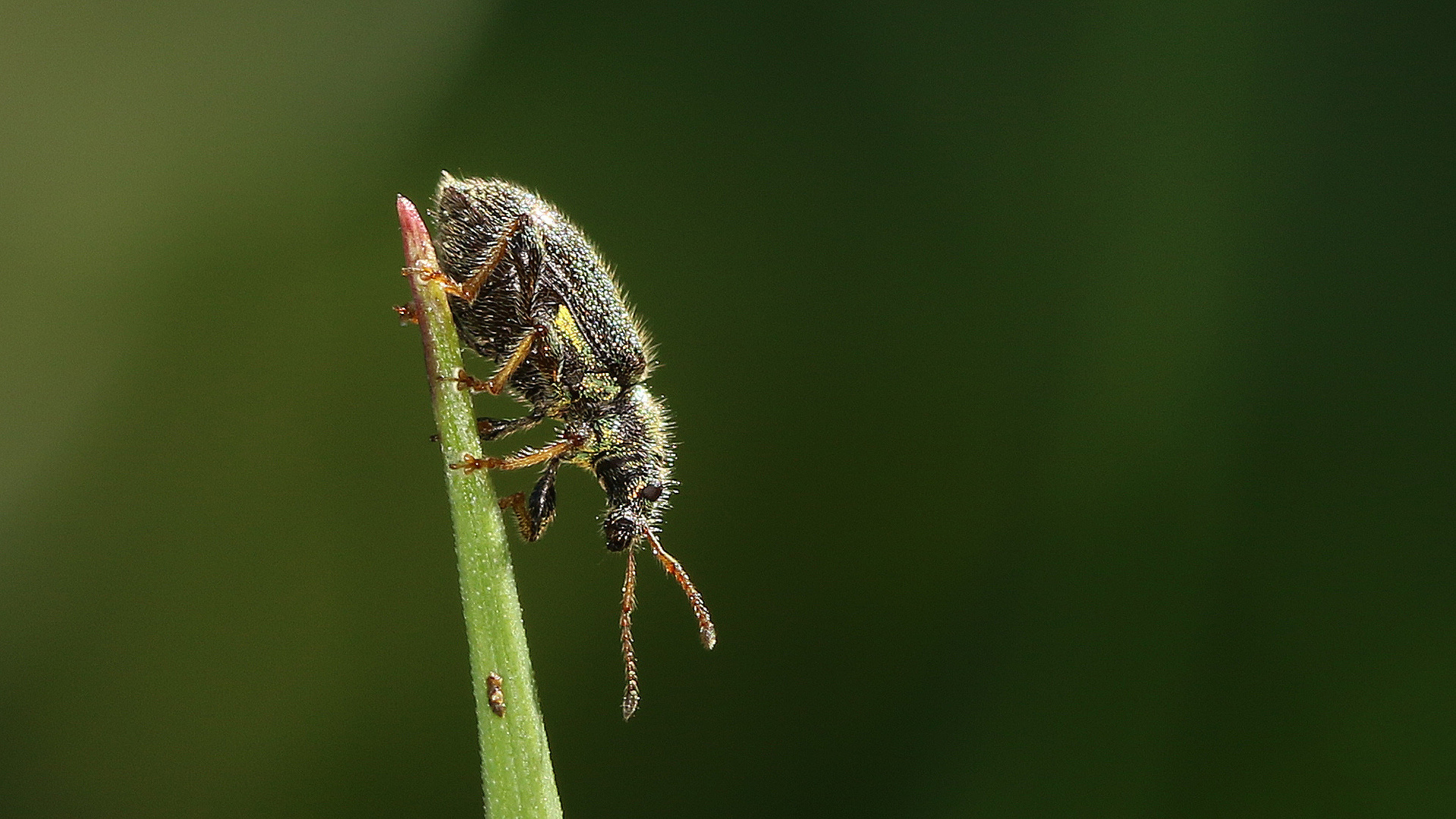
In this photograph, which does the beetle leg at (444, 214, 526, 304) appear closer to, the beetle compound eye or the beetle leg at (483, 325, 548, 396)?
the beetle leg at (483, 325, 548, 396)

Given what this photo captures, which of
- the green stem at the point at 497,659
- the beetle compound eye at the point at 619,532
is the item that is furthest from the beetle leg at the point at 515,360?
the green stem at the point at 497,659

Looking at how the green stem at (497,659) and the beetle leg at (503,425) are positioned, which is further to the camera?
the beetle leg at (503,425)

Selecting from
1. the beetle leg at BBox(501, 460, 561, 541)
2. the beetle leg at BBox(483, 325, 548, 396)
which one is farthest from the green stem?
the beetle leg at BBox(501, 460, 561, 541)

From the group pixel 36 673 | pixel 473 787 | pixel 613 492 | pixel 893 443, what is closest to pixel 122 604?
pixel 36 673

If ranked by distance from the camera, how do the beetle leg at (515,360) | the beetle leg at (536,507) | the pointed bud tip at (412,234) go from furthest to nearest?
the beetle leg at (536,507), the beetle leg at (515,360), the pointed bud tip at (412,234)

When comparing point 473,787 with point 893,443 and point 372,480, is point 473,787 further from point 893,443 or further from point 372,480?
point 893,443

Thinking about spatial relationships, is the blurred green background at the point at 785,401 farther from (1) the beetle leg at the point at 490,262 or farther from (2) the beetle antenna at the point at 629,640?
(1) the beetle leg at the point at 490,262

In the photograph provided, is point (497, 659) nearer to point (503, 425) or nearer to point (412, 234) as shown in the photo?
point (412, 234)
